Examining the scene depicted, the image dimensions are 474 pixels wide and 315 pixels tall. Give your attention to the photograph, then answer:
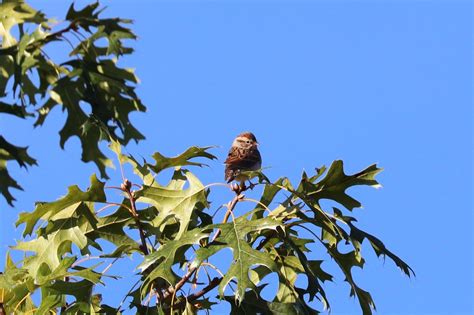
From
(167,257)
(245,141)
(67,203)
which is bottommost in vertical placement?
(167,257)

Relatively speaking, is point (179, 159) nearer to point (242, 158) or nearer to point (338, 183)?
point (338, 183)

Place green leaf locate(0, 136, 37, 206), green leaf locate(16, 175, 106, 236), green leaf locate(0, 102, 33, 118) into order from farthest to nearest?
green leaf locate(0, 136, 37, 206) → green leaf locate(0, 102, 33, 118) → green leaf locate(16, 175, 106, 236)

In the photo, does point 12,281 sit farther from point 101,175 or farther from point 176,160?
point 101,175

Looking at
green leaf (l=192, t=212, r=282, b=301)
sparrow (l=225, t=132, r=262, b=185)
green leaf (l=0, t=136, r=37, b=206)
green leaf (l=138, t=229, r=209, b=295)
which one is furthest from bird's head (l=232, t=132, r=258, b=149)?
green leaf (l=138, t=229, r=209, b=295)

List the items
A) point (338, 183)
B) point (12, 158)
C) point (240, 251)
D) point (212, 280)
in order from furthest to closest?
1. point (12, 158)
2. point (338, 183)
3. point (212, 280)
4. point (240, 251)

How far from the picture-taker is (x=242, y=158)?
7.22 m

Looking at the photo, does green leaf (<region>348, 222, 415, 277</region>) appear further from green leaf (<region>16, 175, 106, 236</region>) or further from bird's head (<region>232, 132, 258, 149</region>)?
bird's head (<region>232, 132, 258, 149</region>)

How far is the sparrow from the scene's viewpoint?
7.02 m

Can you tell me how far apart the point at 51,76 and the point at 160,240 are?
3.96 m

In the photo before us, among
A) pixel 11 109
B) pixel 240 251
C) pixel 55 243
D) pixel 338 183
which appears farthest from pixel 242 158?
pixel 240 251

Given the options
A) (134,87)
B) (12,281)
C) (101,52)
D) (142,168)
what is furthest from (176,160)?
(101,52)

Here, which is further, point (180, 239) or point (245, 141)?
point (245, 141)

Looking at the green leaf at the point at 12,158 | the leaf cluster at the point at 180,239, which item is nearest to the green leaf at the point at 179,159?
the leaf cluster at the point at 180,239

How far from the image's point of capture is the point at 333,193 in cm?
494
